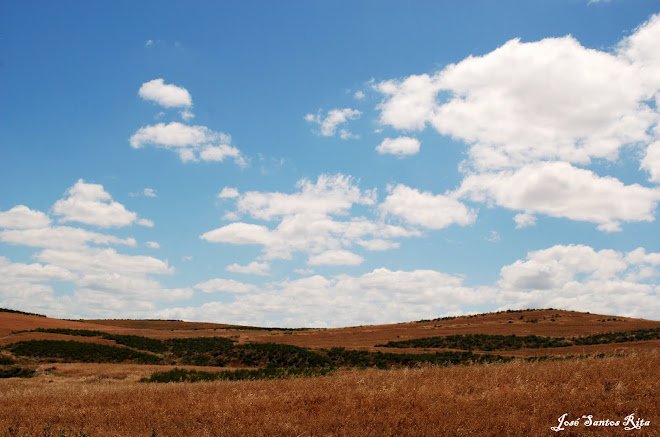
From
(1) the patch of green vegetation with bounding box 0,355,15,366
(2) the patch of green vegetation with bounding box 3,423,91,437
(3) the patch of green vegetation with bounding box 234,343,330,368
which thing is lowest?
(3) the patch of green vegetation with bounding box 234,343,330,368

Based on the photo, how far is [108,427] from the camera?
8.98 meters

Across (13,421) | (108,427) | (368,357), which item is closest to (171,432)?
(108,427)

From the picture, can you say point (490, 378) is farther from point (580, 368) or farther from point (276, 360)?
point (276, 360)

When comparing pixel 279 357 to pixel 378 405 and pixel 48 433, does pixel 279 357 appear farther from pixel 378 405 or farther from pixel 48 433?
pixel 48 433

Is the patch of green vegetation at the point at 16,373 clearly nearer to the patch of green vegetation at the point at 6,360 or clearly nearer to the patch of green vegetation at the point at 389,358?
the patch of green vegetation at the point at 6,360

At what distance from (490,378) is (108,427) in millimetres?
9265

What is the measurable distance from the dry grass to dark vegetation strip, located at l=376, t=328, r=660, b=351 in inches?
1518

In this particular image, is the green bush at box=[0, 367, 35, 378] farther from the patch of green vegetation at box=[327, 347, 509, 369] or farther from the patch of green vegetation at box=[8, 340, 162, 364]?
the patch of green vegetation at box=[327, 347, 509, 369]

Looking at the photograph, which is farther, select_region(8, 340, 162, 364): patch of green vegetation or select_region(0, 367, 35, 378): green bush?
select_region(8, 340, 162, 364): patch of green vegetation

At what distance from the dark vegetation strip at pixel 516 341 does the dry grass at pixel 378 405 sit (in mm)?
38550

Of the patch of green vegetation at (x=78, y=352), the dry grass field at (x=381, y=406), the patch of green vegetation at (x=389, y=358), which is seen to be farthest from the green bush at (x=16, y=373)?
the patch of green vegetation at (x=389, y=358)

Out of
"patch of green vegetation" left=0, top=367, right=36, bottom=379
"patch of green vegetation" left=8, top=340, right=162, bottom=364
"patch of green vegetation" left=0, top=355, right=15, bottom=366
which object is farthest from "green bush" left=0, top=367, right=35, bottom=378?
"patch of green vegetation" left=8, top=340, right=162, bottom=364

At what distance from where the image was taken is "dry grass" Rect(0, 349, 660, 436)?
8203 millimetres

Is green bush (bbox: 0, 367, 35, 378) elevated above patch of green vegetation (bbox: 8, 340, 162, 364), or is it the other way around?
green bush (bbox: 0, 367, 35, 378)
